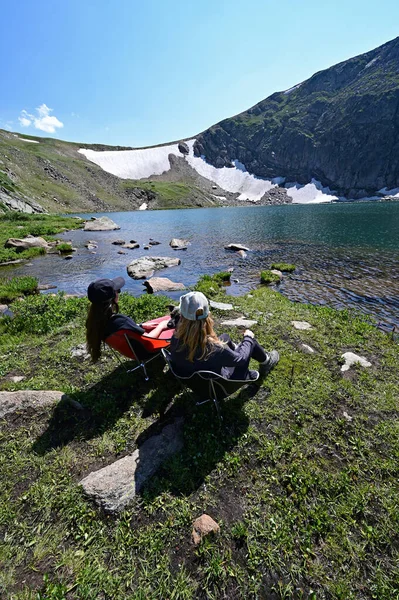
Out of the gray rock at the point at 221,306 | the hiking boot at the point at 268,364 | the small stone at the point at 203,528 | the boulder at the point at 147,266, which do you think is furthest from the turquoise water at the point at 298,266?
the small stone at the point at 203,528

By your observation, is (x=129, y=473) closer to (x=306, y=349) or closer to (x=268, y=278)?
(x=306, y=349)

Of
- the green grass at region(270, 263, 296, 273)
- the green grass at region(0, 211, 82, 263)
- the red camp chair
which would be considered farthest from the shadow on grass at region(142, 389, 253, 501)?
the green grass at region(0, 211, 82, 263)

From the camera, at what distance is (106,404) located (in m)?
6.79

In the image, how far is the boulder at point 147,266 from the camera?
23.2 metres

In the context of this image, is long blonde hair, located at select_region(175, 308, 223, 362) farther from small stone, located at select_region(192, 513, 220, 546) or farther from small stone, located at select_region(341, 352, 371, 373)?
small stone, located at select_region(341, 352, 371, 373)

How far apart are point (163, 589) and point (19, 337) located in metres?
9.85

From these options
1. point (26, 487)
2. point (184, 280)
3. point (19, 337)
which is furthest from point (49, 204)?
point (26, 487)

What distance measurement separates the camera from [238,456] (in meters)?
5.45

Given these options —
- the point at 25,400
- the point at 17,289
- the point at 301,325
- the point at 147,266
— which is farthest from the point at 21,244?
the point at 301,325

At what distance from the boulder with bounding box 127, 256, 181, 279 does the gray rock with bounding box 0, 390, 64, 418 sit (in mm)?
16589

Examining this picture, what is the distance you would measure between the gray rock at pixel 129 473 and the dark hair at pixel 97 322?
101 inches

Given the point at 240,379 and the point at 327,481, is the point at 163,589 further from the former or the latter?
the point at 240,379

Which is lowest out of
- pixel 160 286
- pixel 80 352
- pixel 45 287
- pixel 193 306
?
pixel 160 286

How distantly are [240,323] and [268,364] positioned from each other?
3562mm
